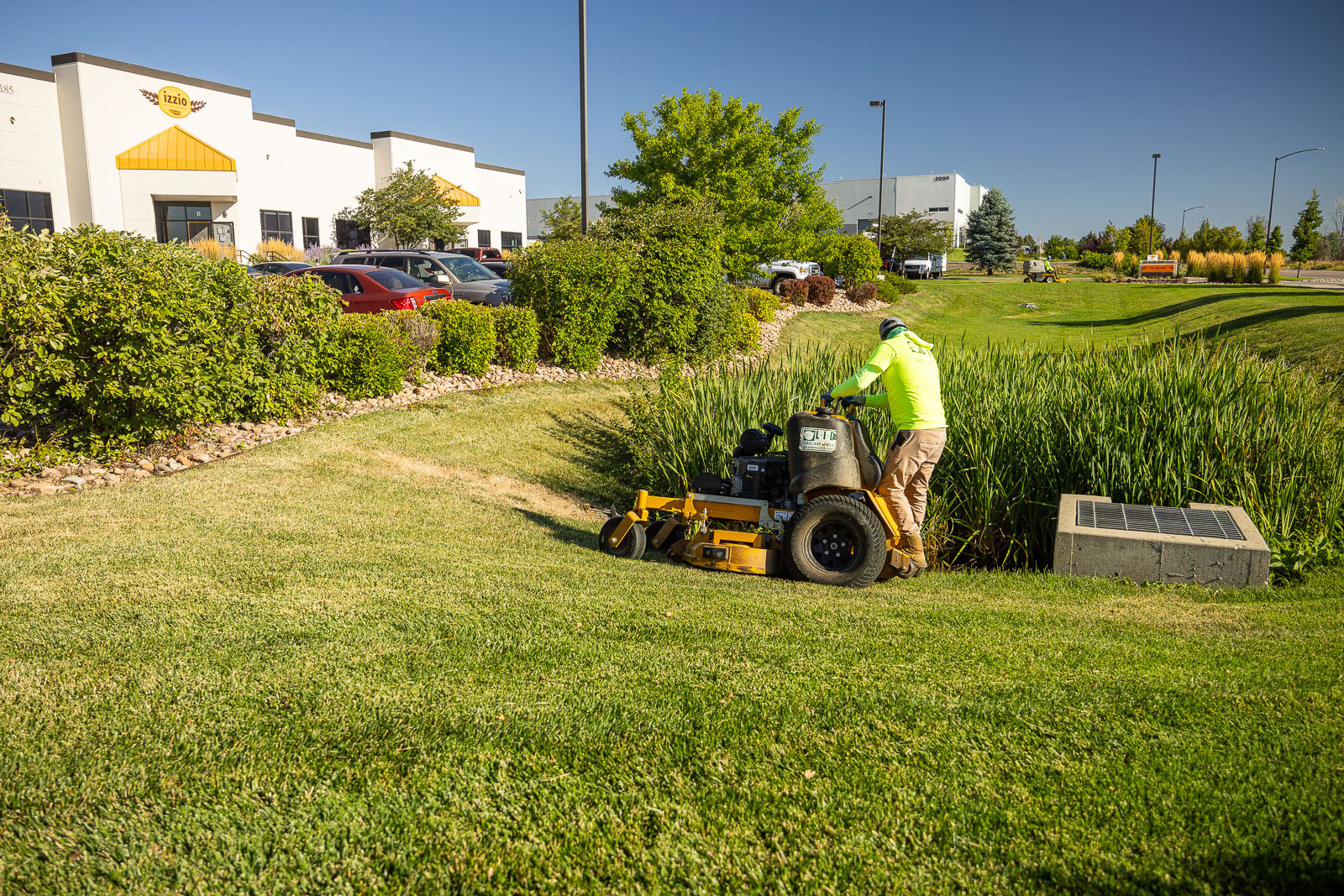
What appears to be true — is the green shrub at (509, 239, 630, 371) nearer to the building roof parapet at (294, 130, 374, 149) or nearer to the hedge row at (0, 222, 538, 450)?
the hedge row at (0, 222, 538, 450)

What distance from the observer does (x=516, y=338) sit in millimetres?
13297

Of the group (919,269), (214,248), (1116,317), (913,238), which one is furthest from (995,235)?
(214,248)

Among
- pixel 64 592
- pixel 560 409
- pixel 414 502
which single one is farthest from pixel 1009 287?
pixel 64 592

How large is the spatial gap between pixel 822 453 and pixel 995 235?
6151cm

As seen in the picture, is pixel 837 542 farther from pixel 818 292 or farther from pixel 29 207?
pixel 29 207

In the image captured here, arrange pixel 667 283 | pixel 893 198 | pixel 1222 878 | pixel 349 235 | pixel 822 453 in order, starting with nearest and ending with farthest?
1. pixel 1222 878
2. pixel 822 453
3. pixel 667 283
4. pixel 349 235
5. pixel 893 198

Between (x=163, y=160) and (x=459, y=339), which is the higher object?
(x=163, y=160)

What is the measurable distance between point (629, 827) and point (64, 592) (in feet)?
12.0

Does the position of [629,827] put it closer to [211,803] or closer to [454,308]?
[211,803]

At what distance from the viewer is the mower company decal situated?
581 cm

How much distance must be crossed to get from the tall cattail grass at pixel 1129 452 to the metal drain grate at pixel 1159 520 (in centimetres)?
46

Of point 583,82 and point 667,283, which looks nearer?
point 667,283

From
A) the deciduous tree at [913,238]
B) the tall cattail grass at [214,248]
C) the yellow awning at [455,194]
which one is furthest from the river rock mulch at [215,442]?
the deciduous tree at [913,238]

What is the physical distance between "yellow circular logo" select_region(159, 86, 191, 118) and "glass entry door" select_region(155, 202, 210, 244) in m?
3.39
